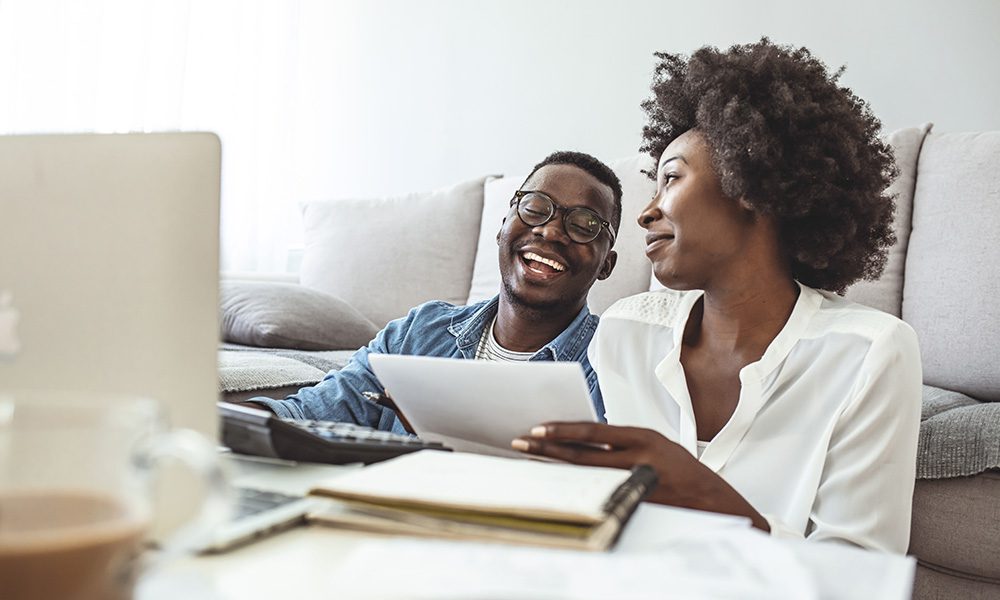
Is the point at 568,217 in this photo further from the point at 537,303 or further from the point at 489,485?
the point at 489,485

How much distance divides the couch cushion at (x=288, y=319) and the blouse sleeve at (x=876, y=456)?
1518 mm

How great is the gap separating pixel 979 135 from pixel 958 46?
0.61 meters

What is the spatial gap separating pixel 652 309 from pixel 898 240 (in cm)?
89

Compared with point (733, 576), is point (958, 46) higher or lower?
higher

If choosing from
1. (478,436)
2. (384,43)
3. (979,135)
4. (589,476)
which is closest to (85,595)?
(589,476)

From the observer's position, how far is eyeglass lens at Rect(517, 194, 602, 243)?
60.3 inches

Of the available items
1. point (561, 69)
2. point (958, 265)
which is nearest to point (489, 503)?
point (958, 265)

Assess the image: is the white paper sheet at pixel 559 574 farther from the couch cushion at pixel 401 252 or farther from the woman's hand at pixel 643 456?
the couch cushion at pixel 401 252

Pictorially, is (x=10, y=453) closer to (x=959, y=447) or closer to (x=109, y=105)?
(x=959, y=447)

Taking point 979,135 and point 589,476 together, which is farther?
point 979,135

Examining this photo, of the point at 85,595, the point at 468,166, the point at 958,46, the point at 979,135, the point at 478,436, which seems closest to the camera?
the point at 85,595

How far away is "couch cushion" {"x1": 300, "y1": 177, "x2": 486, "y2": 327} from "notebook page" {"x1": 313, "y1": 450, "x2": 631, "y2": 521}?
2047 millimetres

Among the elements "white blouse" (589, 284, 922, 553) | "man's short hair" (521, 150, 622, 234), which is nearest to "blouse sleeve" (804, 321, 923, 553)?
"white blouse" (589, 284, 922, 553)

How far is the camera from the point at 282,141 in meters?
3.63
